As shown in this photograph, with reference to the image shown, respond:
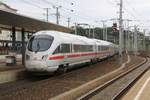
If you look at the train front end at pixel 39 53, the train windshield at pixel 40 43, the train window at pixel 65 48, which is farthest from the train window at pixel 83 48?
the train front end at pixel 39 53

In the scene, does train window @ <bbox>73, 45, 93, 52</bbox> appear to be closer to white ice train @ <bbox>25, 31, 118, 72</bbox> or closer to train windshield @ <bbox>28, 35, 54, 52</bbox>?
white ice train @ <bbox>25, 31, 118, 72</bbox>

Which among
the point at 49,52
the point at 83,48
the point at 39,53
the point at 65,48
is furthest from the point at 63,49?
the point at 83,48

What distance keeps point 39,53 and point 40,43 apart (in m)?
1.00

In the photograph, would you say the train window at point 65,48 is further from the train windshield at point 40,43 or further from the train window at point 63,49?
the train windshield at point 40,43

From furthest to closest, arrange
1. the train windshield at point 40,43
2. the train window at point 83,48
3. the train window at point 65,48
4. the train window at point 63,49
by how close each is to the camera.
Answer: the train window at point 83,48 < the train window at point 65,48 < the train window at point 63,49 < the train windshield at point 40,43

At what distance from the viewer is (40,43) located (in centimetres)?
2078

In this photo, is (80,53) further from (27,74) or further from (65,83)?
(65,83)

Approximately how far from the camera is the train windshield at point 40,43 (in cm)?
2041

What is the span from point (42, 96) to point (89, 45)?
19.4 meters

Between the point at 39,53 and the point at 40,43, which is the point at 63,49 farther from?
the point at 39,53

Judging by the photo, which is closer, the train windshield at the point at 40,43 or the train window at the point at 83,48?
the train windshield at the point at 40,43

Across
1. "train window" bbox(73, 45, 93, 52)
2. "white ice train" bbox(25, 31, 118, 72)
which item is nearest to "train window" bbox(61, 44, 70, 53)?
"white ice train" bbox(25, 31, 118, 72)

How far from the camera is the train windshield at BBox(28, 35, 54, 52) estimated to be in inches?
803

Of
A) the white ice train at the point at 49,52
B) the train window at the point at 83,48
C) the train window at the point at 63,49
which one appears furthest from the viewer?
the train window at the point at 83,48
